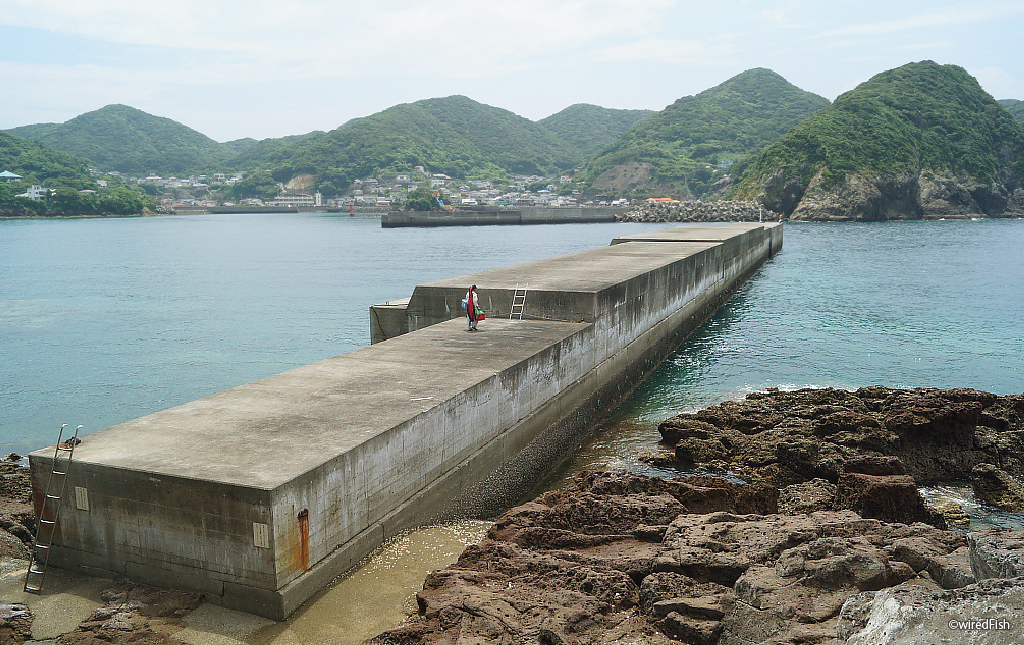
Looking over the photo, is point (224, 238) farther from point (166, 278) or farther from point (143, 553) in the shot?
point (143, 553)

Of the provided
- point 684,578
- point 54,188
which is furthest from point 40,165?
point 684,578

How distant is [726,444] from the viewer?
13008mm

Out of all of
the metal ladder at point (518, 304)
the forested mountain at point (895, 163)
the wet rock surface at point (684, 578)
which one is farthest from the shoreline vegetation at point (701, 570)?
the forested mountain at point (895, 163)

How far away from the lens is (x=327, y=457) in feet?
23.7

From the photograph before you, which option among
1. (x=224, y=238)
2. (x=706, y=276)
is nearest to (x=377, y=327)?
(x=706, y=276)

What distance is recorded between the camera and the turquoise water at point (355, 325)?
60.4 ft

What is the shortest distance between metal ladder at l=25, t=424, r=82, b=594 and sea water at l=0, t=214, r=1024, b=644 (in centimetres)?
200

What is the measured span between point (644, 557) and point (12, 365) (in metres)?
21.9

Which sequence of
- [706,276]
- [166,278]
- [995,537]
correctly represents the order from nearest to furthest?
[995,537] < [706,276] < [166,278]

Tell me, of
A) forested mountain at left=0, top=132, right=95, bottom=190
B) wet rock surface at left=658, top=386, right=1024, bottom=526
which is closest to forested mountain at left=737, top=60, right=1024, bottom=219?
wet rock surface at left=658, top=386, right=1024, bottom=526

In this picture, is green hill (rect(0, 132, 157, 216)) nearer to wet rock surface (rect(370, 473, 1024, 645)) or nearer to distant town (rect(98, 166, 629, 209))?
distant town (rect(98, 166, 629, 209))

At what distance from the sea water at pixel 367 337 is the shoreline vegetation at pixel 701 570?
0.73 meters

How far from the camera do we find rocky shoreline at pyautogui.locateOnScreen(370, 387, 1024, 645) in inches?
189

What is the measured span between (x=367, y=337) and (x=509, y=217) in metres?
91.1
